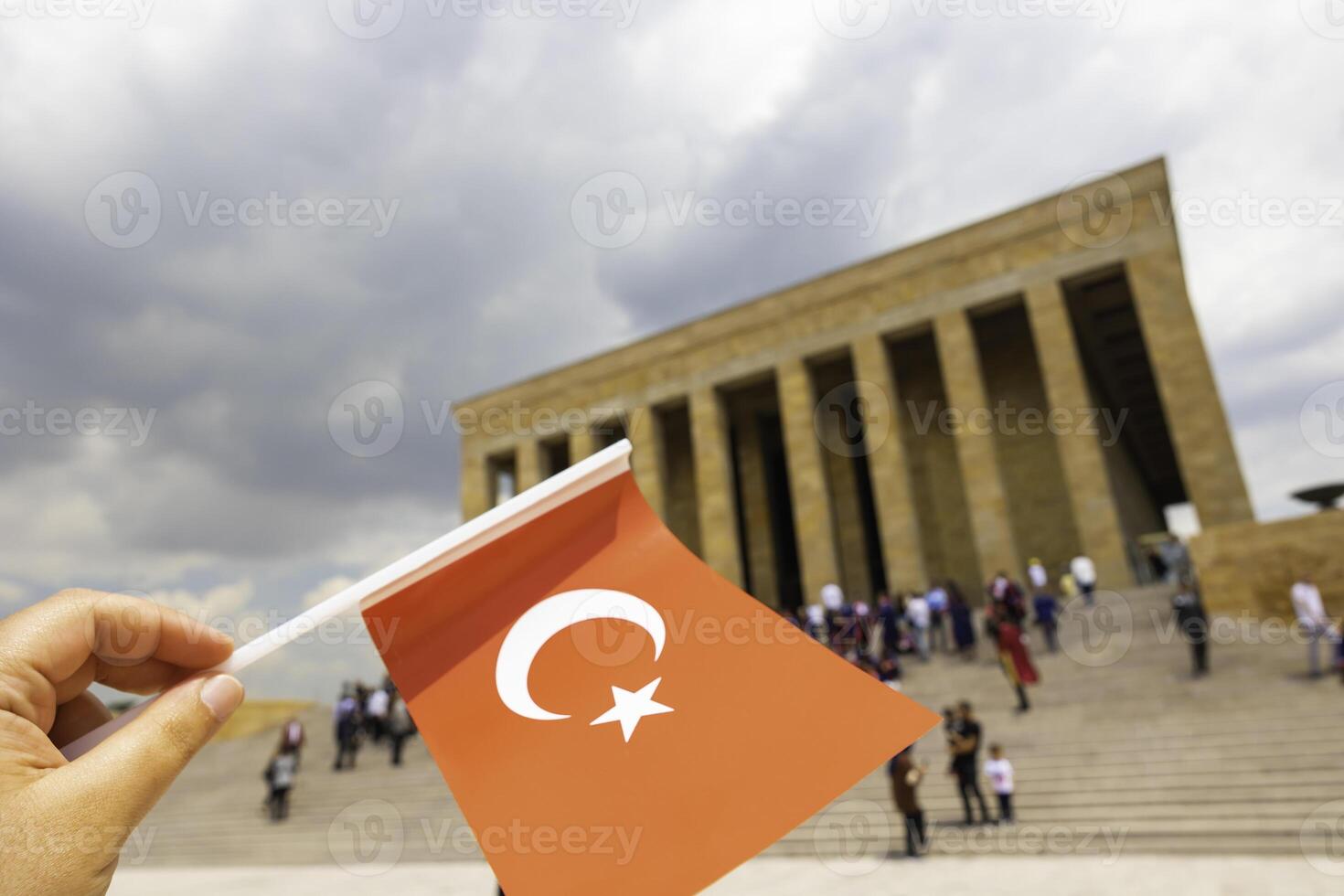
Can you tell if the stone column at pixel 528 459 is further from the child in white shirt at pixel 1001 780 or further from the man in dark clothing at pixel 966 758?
the child in white shirt at pixel 1001 780

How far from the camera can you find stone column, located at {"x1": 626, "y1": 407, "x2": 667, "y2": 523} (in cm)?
2881

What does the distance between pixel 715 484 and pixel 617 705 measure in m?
26.2

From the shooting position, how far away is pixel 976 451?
23.9 metres

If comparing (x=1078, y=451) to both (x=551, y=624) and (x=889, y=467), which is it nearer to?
(x=889, y=467)

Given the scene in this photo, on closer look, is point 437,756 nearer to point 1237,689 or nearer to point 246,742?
point 1237,689

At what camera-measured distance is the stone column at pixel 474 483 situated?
33.1m

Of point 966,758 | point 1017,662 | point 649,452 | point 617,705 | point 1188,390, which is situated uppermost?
point 649,452

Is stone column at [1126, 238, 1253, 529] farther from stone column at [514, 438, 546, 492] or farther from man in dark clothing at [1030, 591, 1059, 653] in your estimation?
stone column at [514, 438, 546, 492]

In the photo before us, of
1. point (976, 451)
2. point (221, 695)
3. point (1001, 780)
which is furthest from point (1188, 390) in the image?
point (221, 695)

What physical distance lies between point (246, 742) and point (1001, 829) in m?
20.3

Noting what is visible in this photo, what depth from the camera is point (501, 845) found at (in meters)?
1.58

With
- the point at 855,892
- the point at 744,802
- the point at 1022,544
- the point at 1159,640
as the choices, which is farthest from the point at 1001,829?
the point at 1022,544

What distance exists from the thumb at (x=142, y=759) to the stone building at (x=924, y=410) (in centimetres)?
2304

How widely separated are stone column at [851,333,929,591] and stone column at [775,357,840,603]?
1.75 m
